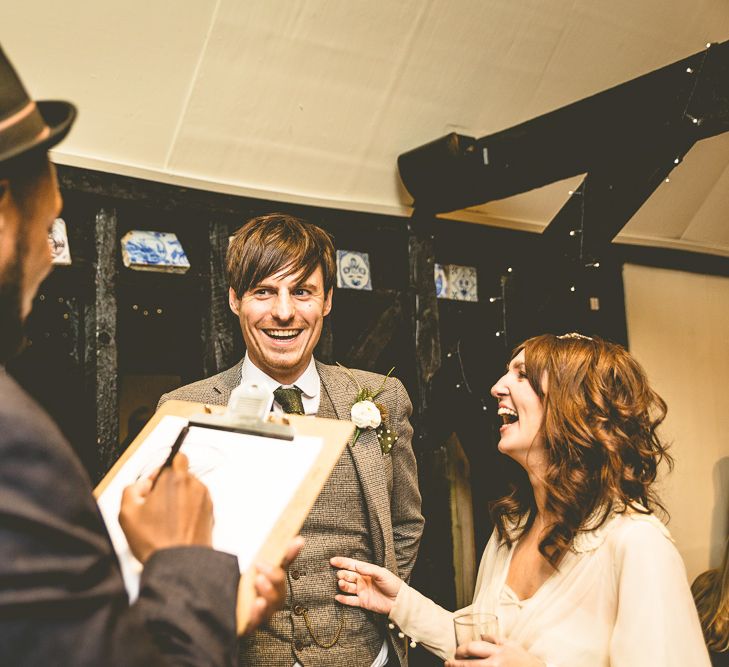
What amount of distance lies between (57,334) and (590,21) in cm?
301

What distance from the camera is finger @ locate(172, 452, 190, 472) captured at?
→ 129 cm

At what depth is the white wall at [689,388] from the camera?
499 cm

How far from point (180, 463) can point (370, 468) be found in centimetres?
113

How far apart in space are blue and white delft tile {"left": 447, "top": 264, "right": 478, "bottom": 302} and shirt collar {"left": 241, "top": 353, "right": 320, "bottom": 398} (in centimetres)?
207

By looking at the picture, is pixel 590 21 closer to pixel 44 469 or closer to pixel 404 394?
pixel 404 394

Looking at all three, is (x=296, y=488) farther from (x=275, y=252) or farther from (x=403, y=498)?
(x=403, y=498)

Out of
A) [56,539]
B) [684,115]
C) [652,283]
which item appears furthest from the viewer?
[652,283]

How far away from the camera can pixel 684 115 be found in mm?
2896

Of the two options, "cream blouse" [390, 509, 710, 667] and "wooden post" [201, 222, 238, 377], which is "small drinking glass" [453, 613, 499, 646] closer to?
"cream blouse" [390, 509, 710, 667]

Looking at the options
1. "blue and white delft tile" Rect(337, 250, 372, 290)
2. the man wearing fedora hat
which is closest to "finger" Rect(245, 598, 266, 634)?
the man wearing fedora hat

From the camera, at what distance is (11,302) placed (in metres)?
1.04

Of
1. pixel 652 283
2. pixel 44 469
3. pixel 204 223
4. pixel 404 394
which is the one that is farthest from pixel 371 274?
pixel 44 469

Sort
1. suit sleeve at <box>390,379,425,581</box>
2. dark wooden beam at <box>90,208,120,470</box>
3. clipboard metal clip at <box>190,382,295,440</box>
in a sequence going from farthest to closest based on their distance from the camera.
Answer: dark wooden beam at <box>90,208,120,470</box> < suit sleeve at <box>390,379,425,581</box> < clipboard metal clip at <box>190,382,295,440</box>

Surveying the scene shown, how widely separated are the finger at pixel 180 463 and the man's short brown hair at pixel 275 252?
117 centimetres
